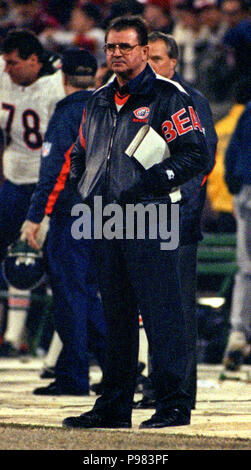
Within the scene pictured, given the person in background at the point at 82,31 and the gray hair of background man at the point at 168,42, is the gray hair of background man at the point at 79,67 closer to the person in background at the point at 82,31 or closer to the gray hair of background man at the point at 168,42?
the gray hair of background man at the point at 168,42

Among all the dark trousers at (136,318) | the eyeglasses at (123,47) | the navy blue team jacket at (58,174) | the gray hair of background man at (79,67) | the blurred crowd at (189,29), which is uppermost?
the blurred crowd at (189,29)

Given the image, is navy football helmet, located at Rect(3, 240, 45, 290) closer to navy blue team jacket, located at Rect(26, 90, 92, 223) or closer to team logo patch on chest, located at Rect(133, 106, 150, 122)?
navy blue team jacket, located at Rect(26, 90, 92, 223)

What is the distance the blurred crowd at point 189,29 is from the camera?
13945mm

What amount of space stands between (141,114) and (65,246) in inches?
83.2

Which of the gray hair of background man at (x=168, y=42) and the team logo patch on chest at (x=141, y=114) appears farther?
the gray hair of background man at (x=168, y=42)

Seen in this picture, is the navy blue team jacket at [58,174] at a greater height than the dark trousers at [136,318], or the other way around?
the navy blue team jacket at [58,174]

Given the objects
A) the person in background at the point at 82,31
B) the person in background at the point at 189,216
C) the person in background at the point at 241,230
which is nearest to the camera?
the person in background at the point at 189,216

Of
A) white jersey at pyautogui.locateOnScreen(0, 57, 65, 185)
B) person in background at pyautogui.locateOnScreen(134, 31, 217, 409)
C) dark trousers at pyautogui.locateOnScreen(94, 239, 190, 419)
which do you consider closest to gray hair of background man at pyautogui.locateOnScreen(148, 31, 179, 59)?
person in background at pyautogui.locateOnScreen(134, 31, 217, 409)

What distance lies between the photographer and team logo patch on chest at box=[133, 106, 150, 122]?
228 inches

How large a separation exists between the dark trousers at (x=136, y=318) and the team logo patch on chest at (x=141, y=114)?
0.62 metres

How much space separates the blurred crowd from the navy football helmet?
4.77 m

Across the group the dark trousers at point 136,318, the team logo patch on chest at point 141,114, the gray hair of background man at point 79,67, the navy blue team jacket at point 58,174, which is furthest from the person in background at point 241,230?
the team logo patch on chest at point 141,114

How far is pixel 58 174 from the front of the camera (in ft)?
25.2
